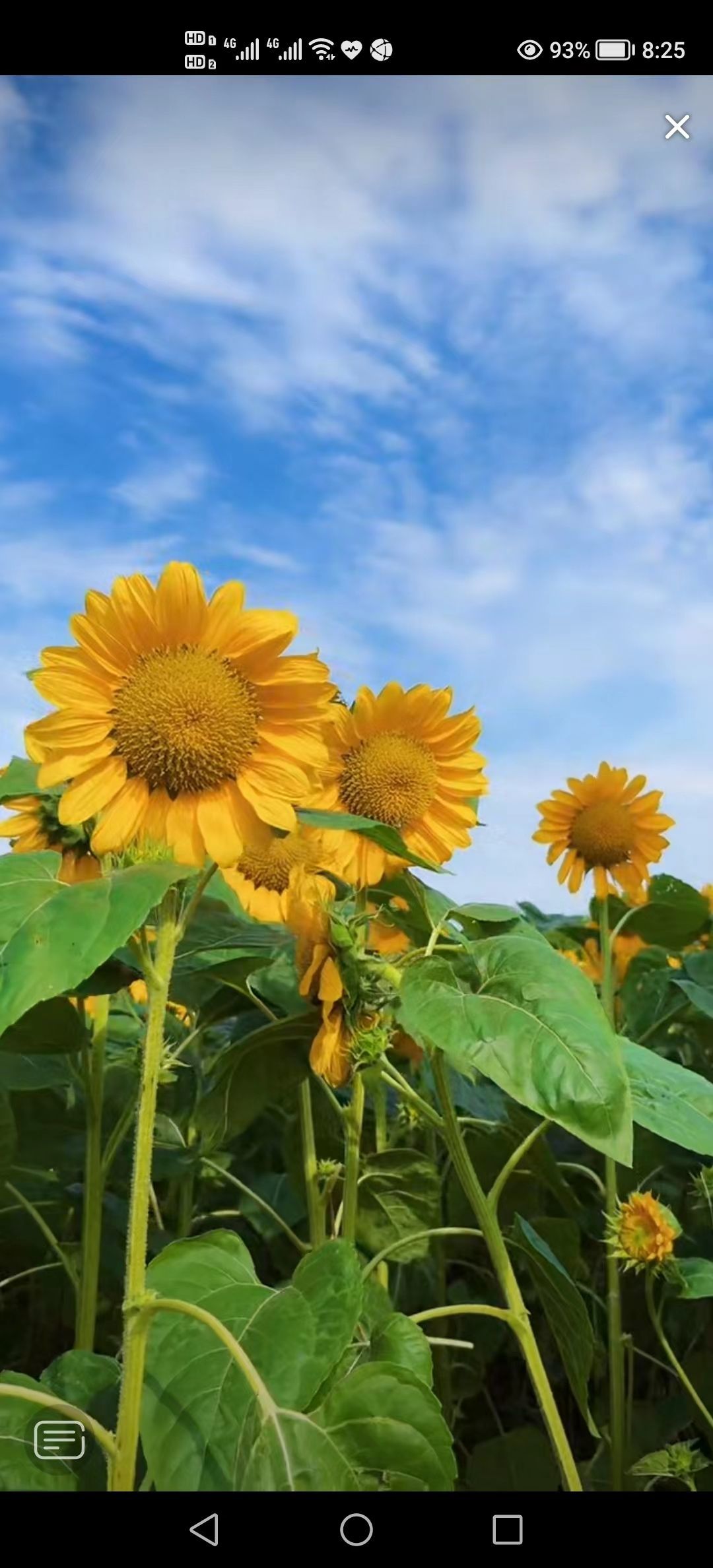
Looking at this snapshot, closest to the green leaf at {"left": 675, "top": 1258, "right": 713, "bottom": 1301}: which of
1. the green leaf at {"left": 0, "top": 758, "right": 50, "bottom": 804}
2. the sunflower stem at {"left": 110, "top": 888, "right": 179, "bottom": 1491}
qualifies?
the sunflower stem at {"left": 110, "top": 888, "right": 179, "bottom": 1491}

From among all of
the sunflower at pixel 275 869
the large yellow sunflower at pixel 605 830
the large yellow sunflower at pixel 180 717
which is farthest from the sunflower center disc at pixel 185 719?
the large yellow sunflower at pixel 605 830

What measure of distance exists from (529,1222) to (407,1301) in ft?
0.83

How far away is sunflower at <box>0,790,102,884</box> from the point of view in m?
0.77

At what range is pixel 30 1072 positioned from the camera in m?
0.90

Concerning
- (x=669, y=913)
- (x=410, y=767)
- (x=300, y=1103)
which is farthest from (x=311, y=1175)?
(x=669, y=913)

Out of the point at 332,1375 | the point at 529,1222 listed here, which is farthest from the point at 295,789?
the point at 529,1222

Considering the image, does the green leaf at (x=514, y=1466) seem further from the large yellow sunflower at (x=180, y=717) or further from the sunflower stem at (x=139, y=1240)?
the large yellow sunflower at (x=180, y=717)

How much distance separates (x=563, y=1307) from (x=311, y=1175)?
0.66 feet

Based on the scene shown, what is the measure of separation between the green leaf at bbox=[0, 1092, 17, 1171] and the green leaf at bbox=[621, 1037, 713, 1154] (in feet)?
1.47

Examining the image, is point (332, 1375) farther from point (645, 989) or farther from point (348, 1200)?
point (645, 989)

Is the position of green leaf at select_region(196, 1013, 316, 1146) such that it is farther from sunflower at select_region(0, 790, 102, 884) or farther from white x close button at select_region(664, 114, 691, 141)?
white x close button at select_region(664, 114, 691, 141)

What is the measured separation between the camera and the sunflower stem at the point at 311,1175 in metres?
0.87

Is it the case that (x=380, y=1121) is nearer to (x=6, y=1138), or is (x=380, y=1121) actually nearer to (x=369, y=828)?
(x=6, y=1138)
